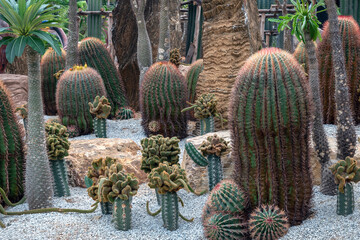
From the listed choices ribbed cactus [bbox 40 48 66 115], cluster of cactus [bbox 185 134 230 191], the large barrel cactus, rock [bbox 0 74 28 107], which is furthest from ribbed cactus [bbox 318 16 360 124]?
rock [bbox 0 74 28 107]

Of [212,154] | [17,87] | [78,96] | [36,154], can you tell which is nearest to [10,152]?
[36,154]

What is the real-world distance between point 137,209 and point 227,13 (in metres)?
3.03

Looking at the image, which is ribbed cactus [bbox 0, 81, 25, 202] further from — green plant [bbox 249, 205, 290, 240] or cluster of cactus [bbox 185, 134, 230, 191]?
green plant [bbox 249, 205, 290, 240]

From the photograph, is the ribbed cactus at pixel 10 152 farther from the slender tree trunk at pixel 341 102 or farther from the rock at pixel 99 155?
the slender tree trunk at pixel 341 102

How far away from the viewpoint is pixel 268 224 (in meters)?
2.84

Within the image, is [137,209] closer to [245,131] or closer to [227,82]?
[245,131]

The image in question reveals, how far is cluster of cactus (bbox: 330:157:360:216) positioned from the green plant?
1.51 ft

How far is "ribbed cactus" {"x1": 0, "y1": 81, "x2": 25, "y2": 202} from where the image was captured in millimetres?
3729

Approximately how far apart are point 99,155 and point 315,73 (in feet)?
7.84

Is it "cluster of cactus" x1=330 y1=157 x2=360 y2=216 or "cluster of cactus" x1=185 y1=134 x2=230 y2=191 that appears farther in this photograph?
"cluster of cactus" x1=185 y1=134 x2=230 y2=191

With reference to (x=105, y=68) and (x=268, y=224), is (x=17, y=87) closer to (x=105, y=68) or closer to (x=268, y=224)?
(x=105, y=68)

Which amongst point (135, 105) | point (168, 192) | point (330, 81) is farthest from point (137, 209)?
point (135, 105)

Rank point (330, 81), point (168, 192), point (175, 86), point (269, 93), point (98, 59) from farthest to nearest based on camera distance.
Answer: point (98, 59) → point (175, 86) → point (330, 81) → point (168, 192) → point (269, 93)

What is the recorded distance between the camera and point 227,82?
18.5ft
